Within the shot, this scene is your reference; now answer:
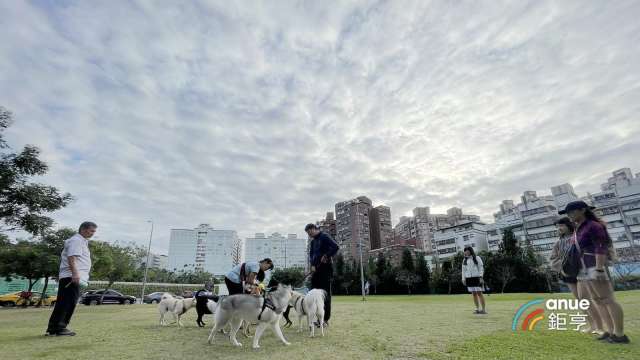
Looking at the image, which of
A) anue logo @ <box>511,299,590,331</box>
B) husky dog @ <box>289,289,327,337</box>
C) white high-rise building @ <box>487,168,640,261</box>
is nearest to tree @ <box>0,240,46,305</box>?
husky dog @ <box>289,289,327,337</box>

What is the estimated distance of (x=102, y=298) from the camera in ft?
94.6

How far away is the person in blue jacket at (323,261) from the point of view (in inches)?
Answer: 259

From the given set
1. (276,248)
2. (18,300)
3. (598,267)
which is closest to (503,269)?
(598,267)

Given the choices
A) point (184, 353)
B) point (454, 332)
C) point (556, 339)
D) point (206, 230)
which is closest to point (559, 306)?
point (556, 339)

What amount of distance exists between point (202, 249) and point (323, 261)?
614ft

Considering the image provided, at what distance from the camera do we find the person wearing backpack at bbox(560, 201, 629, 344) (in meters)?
4.02

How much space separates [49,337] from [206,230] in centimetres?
18774

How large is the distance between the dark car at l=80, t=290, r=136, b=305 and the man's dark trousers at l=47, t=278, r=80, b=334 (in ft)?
94.4

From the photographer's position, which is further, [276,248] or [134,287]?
[276,248]

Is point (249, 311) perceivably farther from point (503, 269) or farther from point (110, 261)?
point (503, 269)

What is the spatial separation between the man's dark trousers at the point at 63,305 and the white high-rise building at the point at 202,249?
175869mm

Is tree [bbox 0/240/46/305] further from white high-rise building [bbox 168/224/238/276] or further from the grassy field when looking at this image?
white high-rise building [bbox 168/224/238/276]

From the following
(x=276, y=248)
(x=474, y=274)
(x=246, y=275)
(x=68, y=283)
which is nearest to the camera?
(x=68, y=283)

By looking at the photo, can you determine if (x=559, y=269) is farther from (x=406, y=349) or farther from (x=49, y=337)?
(x=49, y=337)
